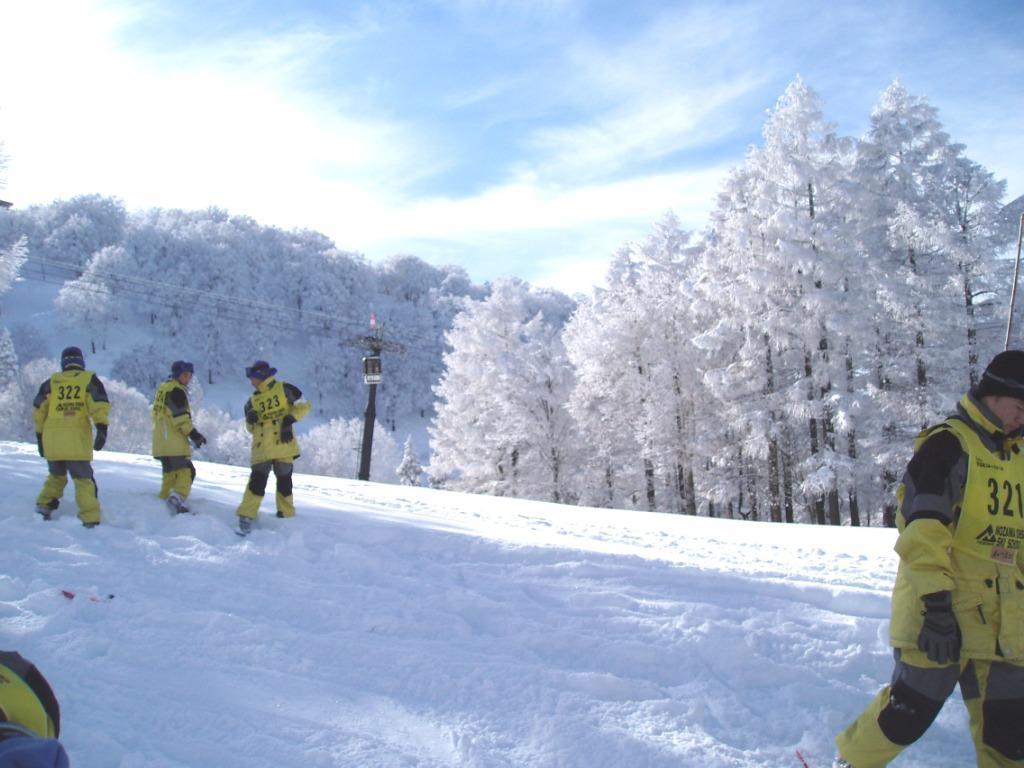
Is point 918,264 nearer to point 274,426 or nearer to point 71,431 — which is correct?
point 274,426

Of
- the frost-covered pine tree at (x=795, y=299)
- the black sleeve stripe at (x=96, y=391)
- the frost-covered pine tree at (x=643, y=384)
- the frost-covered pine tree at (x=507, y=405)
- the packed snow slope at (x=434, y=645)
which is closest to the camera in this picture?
the packed snow slope at (x=434, y=645)

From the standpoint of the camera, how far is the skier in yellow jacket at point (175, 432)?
8.02m

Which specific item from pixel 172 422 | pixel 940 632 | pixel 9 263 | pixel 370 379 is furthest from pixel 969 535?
pixel 9 263

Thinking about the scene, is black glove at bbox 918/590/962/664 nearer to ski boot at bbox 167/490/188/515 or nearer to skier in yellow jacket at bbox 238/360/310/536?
skier in yellow jacket at bbox 238/360/310/536

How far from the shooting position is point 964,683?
9.43 ft

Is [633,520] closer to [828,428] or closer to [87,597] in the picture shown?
[87,597]

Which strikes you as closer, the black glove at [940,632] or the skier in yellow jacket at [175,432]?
the black glove at [940,632]

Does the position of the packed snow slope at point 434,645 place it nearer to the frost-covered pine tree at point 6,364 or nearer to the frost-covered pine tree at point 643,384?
the frost-covered pine tree at point 643,384

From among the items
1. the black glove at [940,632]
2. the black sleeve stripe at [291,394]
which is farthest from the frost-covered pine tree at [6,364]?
the black glove at [940,632]

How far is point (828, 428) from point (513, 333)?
12.8 m

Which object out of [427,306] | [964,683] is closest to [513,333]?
[964,683]

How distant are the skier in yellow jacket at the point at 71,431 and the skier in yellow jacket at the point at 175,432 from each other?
782mm

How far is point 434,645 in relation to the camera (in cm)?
465

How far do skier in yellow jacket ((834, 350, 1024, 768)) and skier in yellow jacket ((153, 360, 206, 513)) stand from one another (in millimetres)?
7538
